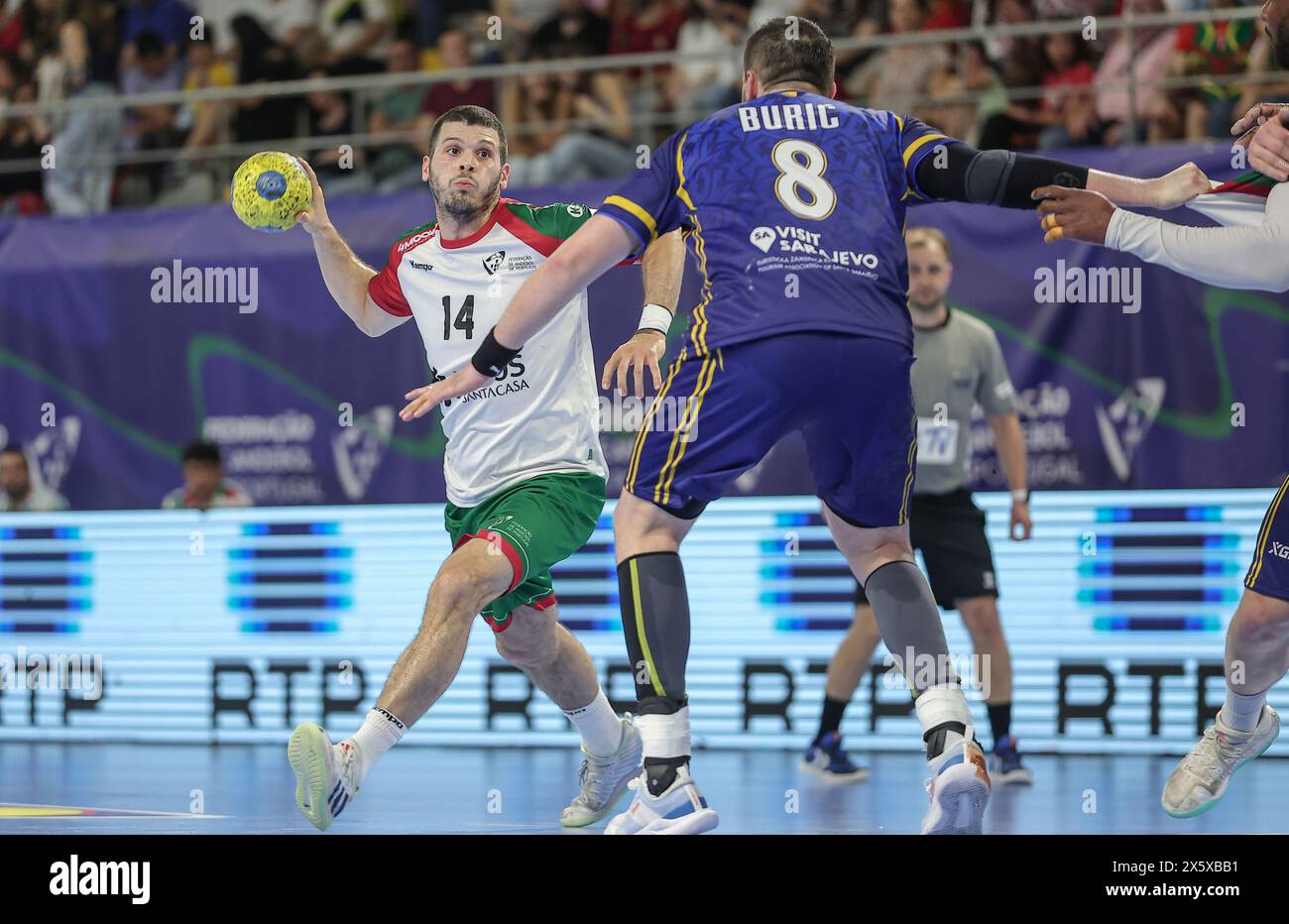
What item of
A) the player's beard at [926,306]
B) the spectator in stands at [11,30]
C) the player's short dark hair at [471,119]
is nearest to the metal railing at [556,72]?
the spectator in stands at [11,30]

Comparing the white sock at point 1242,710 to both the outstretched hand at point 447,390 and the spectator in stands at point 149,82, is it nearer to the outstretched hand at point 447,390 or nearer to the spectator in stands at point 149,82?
the outstretched hand at point 447,390

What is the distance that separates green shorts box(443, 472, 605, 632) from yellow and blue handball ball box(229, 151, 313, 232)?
47.0 inches

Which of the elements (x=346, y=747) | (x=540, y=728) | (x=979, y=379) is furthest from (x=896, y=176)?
(x=540, y=728)

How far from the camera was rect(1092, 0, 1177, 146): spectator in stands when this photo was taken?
10.3m

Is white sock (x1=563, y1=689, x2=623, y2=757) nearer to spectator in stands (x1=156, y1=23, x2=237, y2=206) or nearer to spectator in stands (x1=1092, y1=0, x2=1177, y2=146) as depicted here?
spectator in stands (x1=1092, y1=0, x2=1177, y2=146)

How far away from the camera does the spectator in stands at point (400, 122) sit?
11.7 meters

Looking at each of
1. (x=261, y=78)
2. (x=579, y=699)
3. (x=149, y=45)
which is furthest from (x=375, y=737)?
(x=149, y=45)

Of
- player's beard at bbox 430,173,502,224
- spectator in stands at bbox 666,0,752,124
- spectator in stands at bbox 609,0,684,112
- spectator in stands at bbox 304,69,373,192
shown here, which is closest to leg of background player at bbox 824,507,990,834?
player's beard at bbox 430,173,502,224

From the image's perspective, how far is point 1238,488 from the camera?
29.9 ft

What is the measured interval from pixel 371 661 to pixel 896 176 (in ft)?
21.2

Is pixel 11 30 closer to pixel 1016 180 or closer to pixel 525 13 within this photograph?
pixel 525 13
